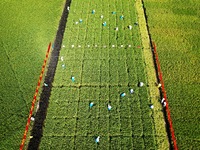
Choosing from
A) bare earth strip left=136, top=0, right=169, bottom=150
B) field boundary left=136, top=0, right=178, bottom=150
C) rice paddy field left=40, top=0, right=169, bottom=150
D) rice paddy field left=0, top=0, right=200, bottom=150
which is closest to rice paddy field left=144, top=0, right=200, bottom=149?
rice paddy field left=0, top=0, right=200, bottom=150

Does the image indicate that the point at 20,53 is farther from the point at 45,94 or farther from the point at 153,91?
the point at 153,91

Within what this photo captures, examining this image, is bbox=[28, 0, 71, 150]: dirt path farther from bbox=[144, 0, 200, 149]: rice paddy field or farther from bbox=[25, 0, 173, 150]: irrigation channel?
bbox=[144, 0, 200, 149]: rice paddy field

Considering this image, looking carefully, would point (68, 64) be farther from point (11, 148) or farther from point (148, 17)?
point (148, 17)

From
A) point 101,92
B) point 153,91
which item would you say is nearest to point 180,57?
point 153,91

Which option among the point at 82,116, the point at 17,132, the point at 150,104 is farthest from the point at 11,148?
the point at 150,104

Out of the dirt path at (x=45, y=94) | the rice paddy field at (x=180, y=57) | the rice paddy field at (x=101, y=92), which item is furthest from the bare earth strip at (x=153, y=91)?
the dirt path at (x=45, y=94)
